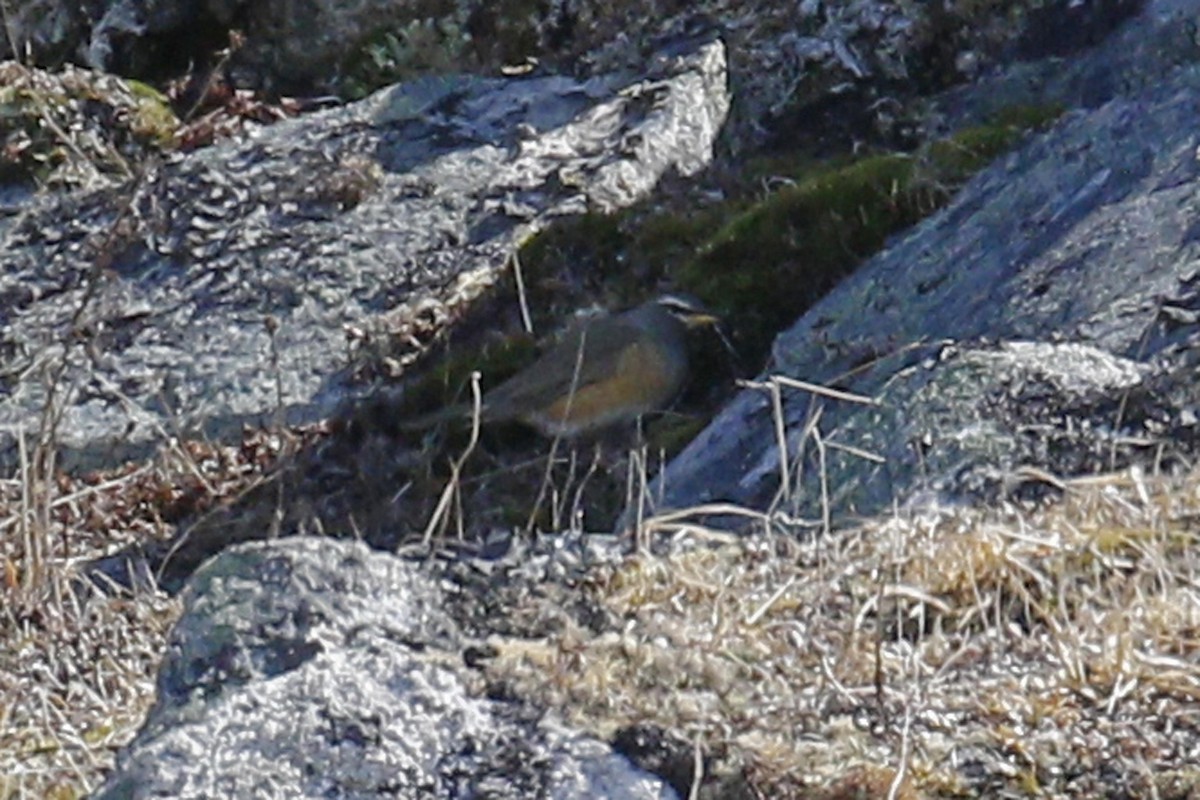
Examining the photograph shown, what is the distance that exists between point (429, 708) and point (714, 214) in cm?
850

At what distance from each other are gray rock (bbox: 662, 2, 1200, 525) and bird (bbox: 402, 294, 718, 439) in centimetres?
121

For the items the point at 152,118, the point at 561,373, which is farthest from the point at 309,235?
the point at 561,373

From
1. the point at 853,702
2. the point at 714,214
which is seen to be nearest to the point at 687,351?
the point at 714,214

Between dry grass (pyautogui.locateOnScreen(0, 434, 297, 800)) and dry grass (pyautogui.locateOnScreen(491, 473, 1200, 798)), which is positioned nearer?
dry grass (pyautogui.locateOnScreen(491, 473, 1200, 798))

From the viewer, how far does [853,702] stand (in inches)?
190

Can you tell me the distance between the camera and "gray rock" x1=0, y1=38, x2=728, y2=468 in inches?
500

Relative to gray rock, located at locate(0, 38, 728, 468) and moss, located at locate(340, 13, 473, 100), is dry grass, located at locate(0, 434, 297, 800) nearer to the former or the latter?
gray rock, located at locate(0, 38, 728, 468)

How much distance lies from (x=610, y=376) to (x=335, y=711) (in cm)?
694

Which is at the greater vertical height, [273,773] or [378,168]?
[273,773]

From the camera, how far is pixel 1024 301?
8.80 metres

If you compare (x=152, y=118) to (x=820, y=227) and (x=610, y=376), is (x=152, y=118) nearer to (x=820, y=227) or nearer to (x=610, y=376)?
(x=610, y=376)

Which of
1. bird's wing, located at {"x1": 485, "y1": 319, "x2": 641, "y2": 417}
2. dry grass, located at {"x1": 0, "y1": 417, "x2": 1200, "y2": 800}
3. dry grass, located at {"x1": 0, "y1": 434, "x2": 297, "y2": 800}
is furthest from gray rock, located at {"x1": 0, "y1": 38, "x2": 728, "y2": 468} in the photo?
dry grass, located at {"x1": 0, "y1": 417, "x2": 1200, "y2": 800}

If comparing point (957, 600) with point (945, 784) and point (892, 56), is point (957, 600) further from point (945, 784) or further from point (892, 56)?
point (892, 56)

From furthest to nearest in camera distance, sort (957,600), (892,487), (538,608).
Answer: (892,487), (957,600), (538,608)
